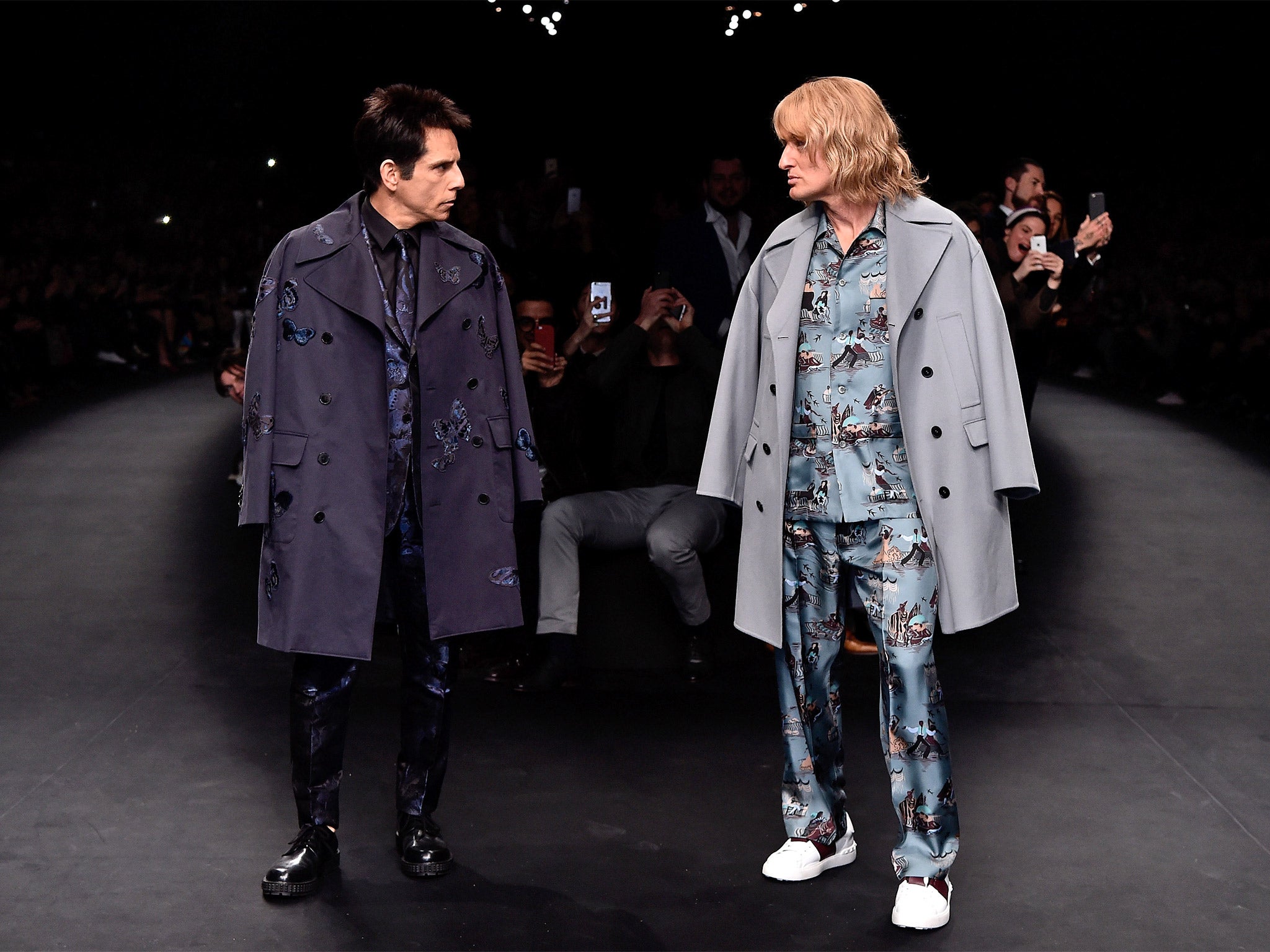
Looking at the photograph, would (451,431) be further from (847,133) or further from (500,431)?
(847,133)

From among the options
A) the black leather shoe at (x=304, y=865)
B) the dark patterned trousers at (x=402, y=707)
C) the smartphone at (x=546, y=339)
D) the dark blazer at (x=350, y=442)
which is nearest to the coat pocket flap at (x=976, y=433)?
the dark blazer at (x=350, y=442)

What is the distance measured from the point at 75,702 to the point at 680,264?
9.33 ft

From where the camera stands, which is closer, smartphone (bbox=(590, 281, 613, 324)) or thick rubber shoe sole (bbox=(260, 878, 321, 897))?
thick rubber shoe sole (bbox=(260, 878, 321, 897))

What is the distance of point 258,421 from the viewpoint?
2570 millimetres

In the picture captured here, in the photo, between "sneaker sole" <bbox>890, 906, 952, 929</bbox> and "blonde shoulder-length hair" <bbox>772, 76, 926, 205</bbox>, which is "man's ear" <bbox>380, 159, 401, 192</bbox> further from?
"sneaker sole" <bbox>890, 906, 952, 929</bbox>

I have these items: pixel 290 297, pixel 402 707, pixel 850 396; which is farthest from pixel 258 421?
pixel 850 396

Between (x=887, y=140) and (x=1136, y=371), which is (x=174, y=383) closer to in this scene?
(x=1136, y=371)

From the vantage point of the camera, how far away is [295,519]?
2.57 meters

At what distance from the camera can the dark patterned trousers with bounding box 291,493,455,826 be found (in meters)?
2.66

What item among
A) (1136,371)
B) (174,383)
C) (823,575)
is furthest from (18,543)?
(1136,371)

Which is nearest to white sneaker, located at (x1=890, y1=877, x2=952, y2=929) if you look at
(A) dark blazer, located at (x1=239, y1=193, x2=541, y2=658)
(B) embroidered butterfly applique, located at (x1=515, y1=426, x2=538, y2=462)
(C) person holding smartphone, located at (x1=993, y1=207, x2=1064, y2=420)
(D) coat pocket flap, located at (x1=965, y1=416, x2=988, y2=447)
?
(D) coat pocket flap, located at (x1=965, y1=416, x2=988, y2=447)

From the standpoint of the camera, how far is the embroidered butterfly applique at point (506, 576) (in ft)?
8.79

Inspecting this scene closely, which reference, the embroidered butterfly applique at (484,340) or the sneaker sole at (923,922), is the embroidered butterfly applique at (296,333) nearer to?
the embroidered butterfly applique at (484,340)

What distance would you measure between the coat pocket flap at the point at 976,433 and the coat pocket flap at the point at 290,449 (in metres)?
1.19
